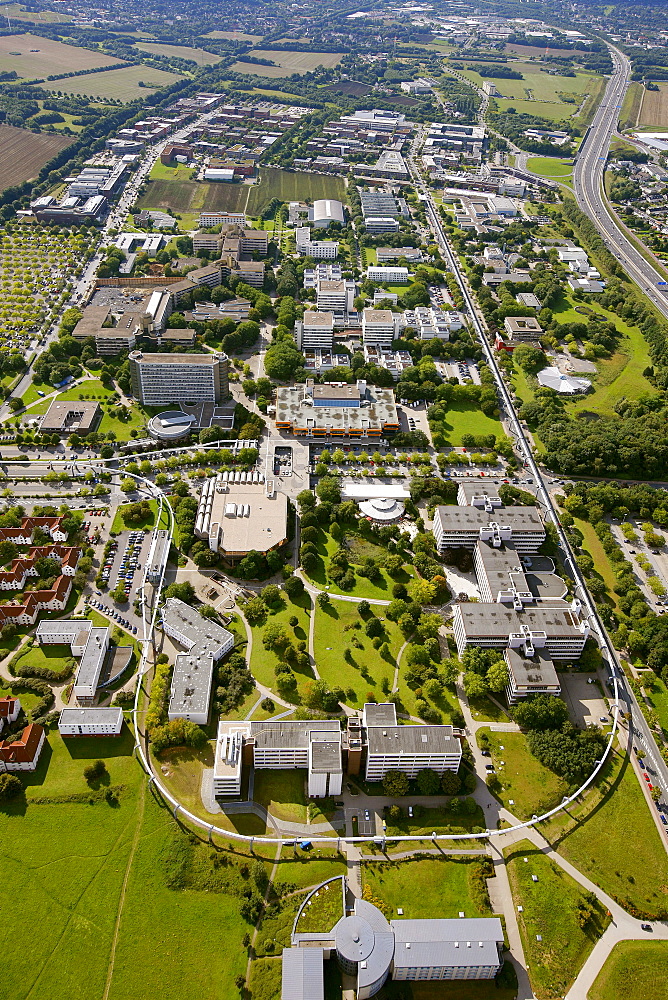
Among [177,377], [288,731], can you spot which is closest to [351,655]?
[288,731]

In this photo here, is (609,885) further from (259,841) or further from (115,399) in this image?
(115,399)

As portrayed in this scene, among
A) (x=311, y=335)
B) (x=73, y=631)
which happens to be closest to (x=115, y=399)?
(x=311, y=335)

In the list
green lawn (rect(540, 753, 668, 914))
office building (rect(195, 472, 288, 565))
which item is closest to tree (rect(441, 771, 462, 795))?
green lawn (rect(540, 753, 668, 914))

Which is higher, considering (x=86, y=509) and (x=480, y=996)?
(x=86, y=509)

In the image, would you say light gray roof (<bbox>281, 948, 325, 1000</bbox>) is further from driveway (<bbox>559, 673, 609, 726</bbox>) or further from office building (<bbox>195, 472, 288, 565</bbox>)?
office building (<bbox>195, 472, 288, 565</bbox>)

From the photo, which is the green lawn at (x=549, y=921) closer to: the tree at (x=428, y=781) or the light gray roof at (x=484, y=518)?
the tree at (x=428, y=781)

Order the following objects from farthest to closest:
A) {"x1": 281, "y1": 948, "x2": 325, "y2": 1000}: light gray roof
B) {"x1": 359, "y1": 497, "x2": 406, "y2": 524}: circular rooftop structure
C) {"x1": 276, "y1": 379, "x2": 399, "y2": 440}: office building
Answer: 1. {"x1": 276, "y1": 379, "x2": 399, "y2": 440}: office building
2. {"x1": 359, "y1": 497, "x2": 406, "y2": 524}: circular rooftop structure
3. {"x1": 281, "y1": 948, "x2": 325, "y2": 1000}: light gray roof

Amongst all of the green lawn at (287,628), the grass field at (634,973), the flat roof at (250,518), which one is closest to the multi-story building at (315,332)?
the flat roof at (250,518)
